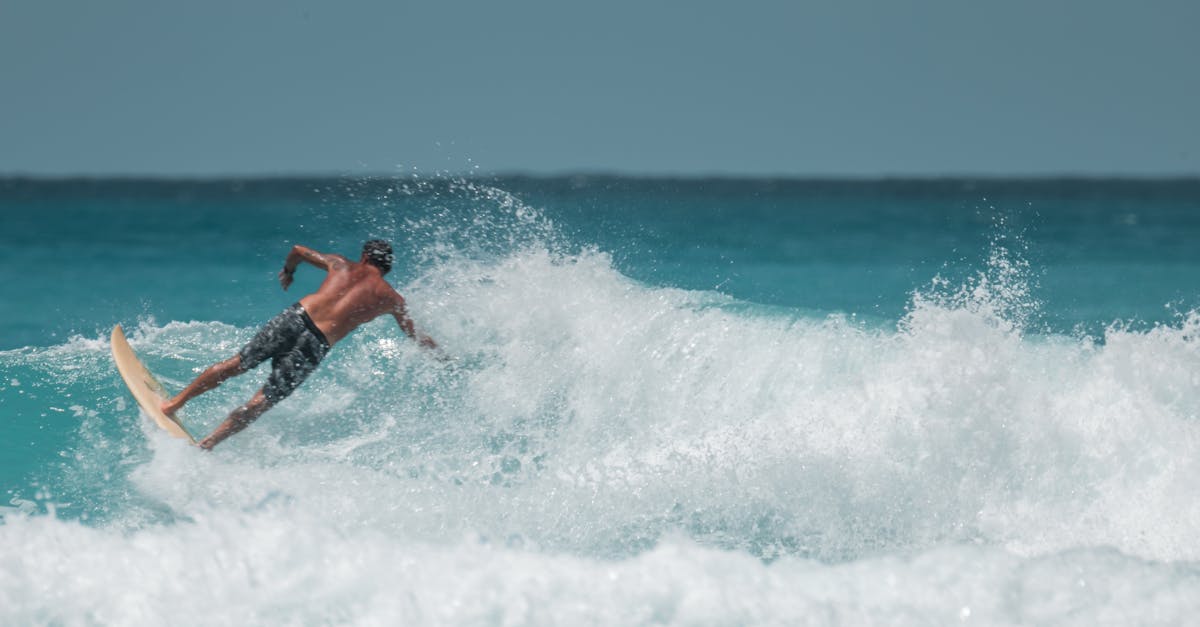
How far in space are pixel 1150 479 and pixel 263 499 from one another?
418 centimetres

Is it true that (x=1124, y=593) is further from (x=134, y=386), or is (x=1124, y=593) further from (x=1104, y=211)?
(x=1104, y=211)

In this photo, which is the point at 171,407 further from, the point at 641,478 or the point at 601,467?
the point at 641,478

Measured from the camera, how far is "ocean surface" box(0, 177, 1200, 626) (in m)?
4.38

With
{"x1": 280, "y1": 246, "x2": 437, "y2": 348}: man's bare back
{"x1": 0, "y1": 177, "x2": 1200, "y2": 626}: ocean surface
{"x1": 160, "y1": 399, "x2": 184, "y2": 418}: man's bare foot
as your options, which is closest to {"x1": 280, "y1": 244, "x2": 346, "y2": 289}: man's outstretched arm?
{"x1": 280, "y1": 246, "x2": 437, "y2": 348}: man's bare back

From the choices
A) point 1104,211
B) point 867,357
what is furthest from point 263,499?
point 1104,211

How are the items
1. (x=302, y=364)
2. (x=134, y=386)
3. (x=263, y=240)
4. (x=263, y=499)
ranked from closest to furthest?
(x=263, y=499) → (x=302, y=364) → (x=134, y=386) → (x=263, y=240)

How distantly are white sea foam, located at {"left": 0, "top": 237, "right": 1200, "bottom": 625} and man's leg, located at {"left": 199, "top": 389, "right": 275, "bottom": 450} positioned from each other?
9 cm

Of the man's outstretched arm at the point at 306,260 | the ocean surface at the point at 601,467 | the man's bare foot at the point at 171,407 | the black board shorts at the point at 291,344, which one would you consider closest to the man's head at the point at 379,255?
the man's outstretched arm at the point at 306,260

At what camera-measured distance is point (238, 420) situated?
566cm

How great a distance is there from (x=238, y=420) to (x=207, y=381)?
0.36 m

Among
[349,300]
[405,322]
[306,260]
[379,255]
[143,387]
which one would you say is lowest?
[143,387]

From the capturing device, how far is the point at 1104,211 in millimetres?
22578

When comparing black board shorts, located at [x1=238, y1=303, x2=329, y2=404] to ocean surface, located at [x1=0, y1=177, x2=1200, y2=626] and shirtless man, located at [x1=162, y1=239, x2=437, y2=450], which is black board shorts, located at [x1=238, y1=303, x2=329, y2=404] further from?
ocean surface, located at [x1=0, y1=177, x2=1200, y2=626]

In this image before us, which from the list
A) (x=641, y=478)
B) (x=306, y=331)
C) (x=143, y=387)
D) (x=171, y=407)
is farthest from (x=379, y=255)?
(x=641, y=478)
